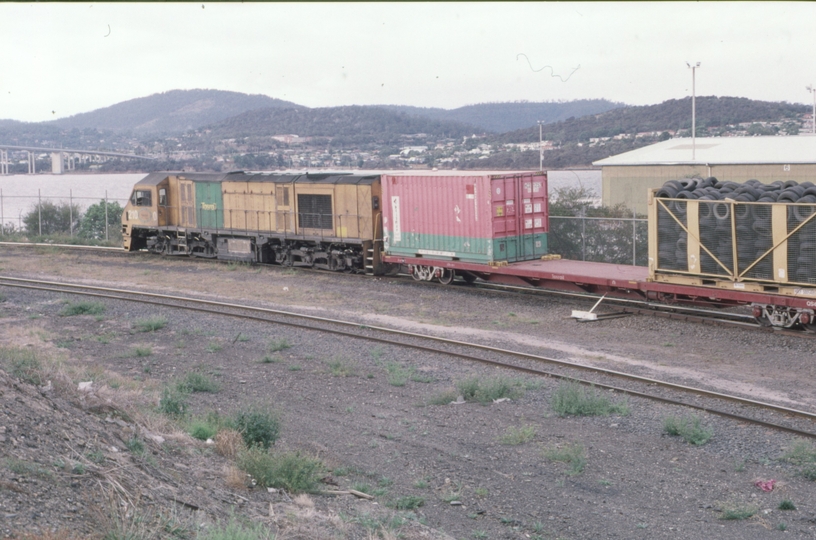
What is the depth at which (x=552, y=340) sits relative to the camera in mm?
16812

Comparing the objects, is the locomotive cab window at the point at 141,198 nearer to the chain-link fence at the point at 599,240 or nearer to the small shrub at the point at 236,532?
the chain-link fence at the point at 599,240

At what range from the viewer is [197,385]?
1276 cm

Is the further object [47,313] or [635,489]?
[47,313]

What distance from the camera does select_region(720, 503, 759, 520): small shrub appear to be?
8.24m

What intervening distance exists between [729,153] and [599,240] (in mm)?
17380

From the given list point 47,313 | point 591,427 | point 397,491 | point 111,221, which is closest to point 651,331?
point 591,427

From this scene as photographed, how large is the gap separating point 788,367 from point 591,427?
17.1ft

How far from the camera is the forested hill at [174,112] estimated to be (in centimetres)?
15112

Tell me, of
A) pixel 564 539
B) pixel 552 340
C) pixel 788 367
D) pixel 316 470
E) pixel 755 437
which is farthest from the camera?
pixel 552 340

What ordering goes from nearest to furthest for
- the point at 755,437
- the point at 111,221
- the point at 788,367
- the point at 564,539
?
the point at 564,539
the point at 755,437
the point at 788,367
the point at 111,221

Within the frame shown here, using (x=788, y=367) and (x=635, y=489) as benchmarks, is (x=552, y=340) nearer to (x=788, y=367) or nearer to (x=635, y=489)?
(x=788, y=367)

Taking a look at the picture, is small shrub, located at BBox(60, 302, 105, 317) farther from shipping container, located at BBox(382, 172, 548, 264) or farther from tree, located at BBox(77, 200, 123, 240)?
tree, located at BBox(77, 200, 123, 240)

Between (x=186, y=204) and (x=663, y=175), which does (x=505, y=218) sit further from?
(x=663, y=175)

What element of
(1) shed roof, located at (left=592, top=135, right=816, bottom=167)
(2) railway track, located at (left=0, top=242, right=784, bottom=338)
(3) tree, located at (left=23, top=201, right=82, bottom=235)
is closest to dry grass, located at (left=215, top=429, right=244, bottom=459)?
(2) railway track, located at (left=0, top=242, right=784, bottom=338)
